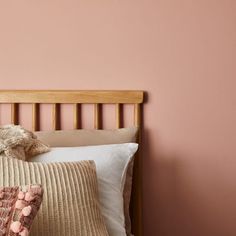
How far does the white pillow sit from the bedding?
72 millimetres

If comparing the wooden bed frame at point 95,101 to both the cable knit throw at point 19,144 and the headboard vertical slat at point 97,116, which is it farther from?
the cable knit throw at point 19,144

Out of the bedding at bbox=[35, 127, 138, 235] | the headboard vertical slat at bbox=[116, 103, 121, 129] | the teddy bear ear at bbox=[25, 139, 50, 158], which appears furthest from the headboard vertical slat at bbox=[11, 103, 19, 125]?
the headboard vertical slat at bbox=[116, 103, 121, 129]

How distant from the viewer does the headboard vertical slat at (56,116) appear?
67.0 inches

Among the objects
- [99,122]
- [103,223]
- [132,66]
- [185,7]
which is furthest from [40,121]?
[185,7]

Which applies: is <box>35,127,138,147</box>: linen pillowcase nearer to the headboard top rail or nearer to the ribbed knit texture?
the headboard top rail

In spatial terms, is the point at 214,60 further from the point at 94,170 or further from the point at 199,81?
the point at 94,170

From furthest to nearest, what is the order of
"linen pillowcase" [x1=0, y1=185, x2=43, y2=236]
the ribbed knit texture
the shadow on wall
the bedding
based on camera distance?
the shadow on wall, the bedding, the ribbed knit texture, "linen pillowcase" [x1=0, y1=185, x2=43, y2=236]

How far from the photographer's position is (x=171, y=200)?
1749mm

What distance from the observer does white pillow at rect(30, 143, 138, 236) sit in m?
1.42

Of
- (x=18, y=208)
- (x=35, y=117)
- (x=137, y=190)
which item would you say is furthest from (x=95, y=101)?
(x=18, y=208)

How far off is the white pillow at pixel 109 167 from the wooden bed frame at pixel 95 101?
16cm

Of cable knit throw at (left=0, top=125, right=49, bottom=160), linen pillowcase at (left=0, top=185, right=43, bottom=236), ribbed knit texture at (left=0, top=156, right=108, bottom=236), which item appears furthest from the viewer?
cable knit throw at (left=0, top=125, right=49, bottom=160)

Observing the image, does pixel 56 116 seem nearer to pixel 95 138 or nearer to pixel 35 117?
pixel 35 117

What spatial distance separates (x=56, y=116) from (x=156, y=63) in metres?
0.41
